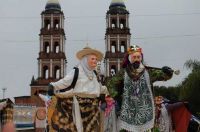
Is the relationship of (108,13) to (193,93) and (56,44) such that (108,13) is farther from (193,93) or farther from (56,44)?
(193,93)

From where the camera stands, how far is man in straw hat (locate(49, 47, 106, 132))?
28.1 ft

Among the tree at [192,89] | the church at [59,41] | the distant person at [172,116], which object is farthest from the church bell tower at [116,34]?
the distant person at [172,116]

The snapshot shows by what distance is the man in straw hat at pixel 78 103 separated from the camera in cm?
855

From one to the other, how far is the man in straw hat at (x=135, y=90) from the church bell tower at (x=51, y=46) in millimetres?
52246

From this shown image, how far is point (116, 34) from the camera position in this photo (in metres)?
64.6

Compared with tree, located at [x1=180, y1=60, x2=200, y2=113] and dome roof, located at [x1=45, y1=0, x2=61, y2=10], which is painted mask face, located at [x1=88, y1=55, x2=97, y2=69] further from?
dome roof, located at [x1=45, y1=0, x2=61, y2=10]

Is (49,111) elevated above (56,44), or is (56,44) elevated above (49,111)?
(56,44)

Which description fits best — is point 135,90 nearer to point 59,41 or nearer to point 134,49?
point 134,49

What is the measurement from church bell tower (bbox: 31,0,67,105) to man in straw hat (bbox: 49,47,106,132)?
52.2 meters

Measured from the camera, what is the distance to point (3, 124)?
21.7 ft

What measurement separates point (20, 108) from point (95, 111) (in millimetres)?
17751

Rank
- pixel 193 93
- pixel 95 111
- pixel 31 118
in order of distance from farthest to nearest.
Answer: pixel 193 93, pixel 31 118, pixel 95 111

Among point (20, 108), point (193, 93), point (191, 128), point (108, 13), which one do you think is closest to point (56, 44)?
point (108, 13)

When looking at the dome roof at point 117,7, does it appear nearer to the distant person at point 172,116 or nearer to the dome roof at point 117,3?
the dome roof at point 117,3
